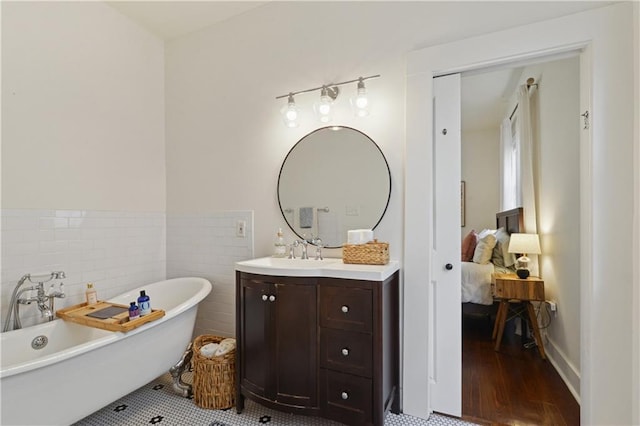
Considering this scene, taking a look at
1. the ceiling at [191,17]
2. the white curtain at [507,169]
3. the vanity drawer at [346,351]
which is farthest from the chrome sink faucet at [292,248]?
the white curtain at [507,169]

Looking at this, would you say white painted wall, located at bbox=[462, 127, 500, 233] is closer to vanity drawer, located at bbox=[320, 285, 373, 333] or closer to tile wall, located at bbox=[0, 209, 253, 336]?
tile wall, located at bbox=[0, 209, 253, 336]

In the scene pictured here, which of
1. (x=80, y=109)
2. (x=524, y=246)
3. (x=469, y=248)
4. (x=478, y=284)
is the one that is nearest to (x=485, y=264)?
(x=478, y=284)

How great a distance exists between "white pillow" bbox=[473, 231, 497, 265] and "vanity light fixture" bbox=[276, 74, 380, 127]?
215cm

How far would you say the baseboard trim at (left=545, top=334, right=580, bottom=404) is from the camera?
196 cm

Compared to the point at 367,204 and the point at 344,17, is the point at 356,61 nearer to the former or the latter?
the point at 344,17

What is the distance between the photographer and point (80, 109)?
2.21 metres

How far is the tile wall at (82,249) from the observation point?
73.0 inches

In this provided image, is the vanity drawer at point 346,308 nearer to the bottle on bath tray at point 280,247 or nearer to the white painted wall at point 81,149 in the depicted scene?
the bottle on bath tray at point 280,247

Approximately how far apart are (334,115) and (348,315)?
4.40 ft

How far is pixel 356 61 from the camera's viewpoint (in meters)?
2.04

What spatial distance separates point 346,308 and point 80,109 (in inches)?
92.7

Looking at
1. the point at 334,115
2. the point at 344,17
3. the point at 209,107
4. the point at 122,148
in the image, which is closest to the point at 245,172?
the point at 209,107

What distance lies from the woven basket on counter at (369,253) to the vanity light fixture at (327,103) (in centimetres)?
87

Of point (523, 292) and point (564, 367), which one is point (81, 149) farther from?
point (564, 367)
